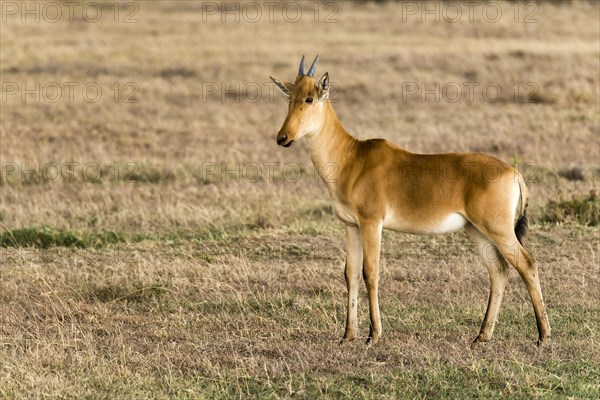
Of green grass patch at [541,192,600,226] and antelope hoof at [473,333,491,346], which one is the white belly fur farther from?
green grass patch at [541,192,600,226]

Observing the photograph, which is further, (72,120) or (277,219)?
(72,120)

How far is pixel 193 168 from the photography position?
17.3m

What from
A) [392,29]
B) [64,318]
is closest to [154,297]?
[64,318]

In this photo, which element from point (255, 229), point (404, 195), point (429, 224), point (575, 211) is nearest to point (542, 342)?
point (429, 224)

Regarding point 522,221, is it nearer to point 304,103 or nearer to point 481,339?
point 481,339

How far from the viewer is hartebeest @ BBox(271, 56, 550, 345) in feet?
27.1

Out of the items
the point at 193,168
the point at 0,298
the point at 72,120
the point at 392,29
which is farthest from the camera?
the point at 392,29

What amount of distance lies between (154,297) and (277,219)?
3.83 meters

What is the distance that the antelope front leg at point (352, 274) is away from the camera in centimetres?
864

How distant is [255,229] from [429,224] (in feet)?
16.4

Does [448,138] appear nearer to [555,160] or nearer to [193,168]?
[555,160]

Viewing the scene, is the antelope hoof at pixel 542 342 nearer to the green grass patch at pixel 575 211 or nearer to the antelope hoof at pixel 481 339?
the antelope hoof at pixel 481 339

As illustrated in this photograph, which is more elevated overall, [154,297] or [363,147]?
[363,147]

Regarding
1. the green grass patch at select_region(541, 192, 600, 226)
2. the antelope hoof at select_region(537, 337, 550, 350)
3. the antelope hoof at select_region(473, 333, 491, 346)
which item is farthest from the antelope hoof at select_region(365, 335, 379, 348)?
the green grass patch at select_region(541, 192, 600, 226)
